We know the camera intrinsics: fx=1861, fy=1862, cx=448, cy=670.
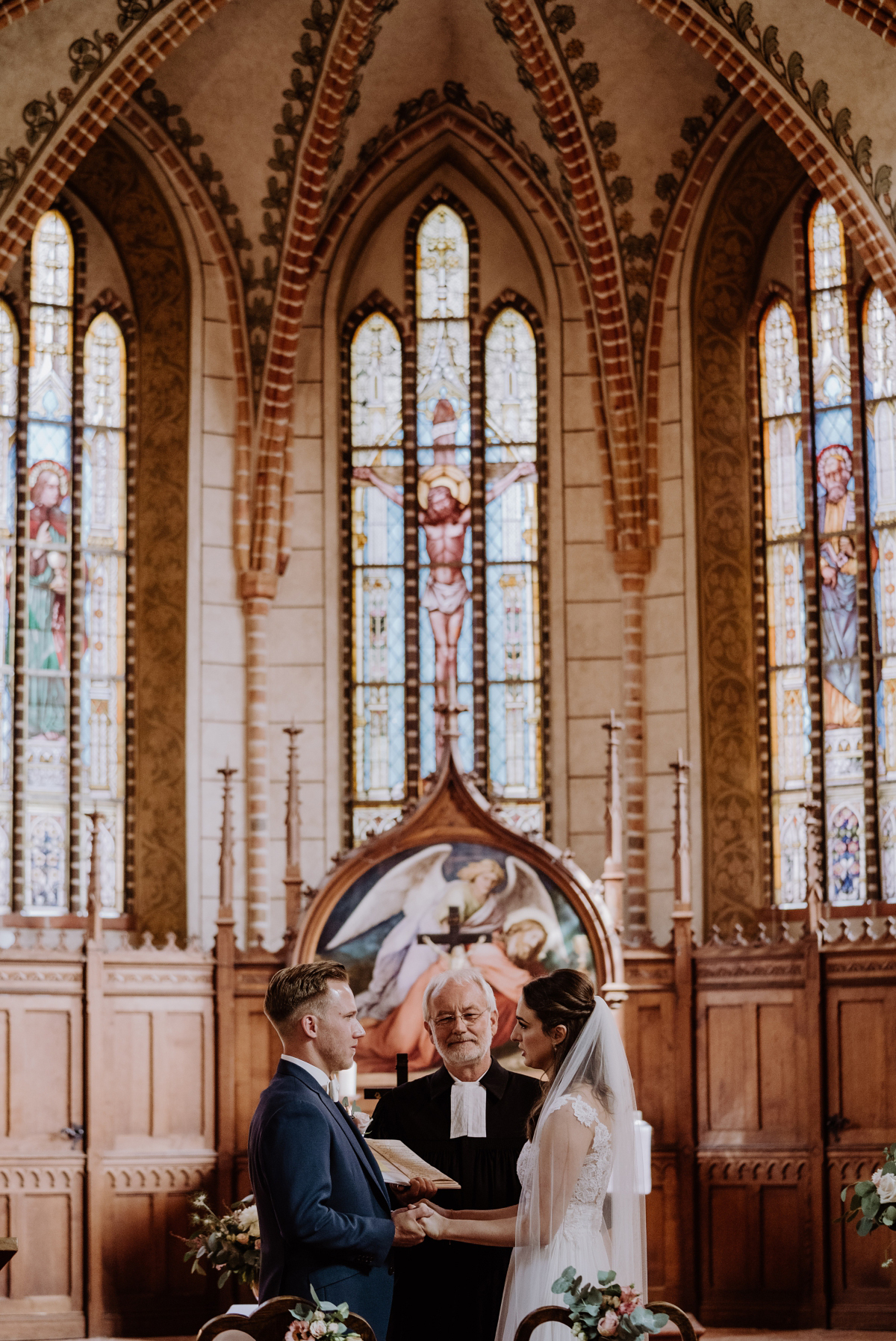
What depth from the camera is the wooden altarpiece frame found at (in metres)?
11.4

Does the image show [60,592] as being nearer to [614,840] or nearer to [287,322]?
[287,322]

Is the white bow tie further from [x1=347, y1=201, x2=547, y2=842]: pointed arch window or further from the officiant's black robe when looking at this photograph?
[x1=347, y1=201, x2=547, y2=842]: pointed arch window

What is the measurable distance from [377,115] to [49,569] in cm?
416

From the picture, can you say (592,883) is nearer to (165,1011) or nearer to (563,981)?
(165,1011)

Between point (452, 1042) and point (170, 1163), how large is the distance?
6638 mm

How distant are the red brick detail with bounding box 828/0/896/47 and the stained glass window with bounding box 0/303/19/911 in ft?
20.6

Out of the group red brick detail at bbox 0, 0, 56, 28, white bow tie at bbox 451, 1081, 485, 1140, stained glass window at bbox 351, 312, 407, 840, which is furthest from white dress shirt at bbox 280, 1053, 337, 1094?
stained glass window at bbox 351, 312, 407, 840

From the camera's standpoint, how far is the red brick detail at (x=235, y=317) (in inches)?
537

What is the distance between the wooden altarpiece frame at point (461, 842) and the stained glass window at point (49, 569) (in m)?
2.38

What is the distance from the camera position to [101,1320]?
10.9 meters

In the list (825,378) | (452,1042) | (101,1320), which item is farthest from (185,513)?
(452,1042)

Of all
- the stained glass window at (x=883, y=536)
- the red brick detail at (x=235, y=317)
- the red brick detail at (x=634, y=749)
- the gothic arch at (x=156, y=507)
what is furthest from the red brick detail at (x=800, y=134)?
the gothic arch at (x=156, y=507)

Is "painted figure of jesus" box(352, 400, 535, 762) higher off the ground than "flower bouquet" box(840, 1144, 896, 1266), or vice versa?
"painted figure of jesus" box(352, 400, 535, 762)

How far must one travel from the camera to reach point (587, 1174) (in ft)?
15.9
